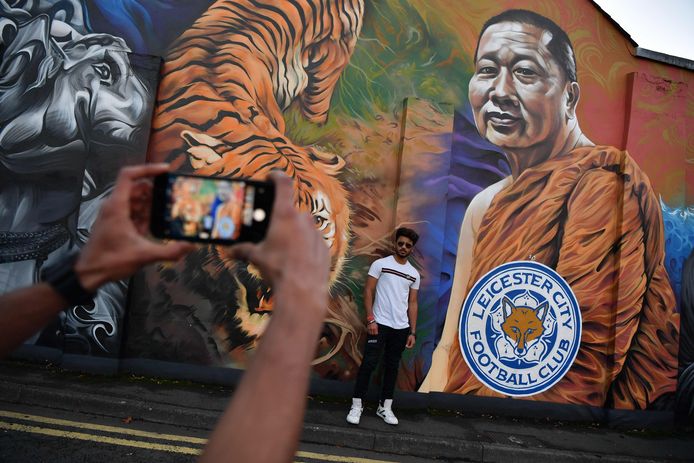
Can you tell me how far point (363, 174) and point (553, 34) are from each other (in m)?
3.17

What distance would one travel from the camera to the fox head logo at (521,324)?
558cm

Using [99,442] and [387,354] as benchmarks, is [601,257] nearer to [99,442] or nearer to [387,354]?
[387,354]

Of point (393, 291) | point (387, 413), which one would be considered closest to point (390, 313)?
→ point (393, 291)

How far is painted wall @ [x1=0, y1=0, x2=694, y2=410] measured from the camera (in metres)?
5.30

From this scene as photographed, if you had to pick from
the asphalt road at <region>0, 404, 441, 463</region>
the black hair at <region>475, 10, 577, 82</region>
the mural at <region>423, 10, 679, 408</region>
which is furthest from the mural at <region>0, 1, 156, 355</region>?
the black hair at <region>475, 10, 577, 82</region>

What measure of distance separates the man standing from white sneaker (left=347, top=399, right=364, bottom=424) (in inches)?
8.4

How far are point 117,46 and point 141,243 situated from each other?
553 centimetres

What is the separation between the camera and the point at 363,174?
5.54 m

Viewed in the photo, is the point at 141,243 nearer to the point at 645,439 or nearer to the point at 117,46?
the point at 117,46

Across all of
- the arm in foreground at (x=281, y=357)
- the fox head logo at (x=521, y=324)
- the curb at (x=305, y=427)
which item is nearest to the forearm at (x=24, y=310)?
the arm in foreground at (x=281, y=357)

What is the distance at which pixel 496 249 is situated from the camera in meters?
5.66

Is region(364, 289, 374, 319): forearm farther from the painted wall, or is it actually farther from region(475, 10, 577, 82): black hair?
region(475, 10, 577, 82): black hair

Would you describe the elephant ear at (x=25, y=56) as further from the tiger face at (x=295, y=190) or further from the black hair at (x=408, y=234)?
the black hair at (x=408, y=234)

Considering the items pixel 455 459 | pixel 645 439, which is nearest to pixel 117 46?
pixel 455 459
